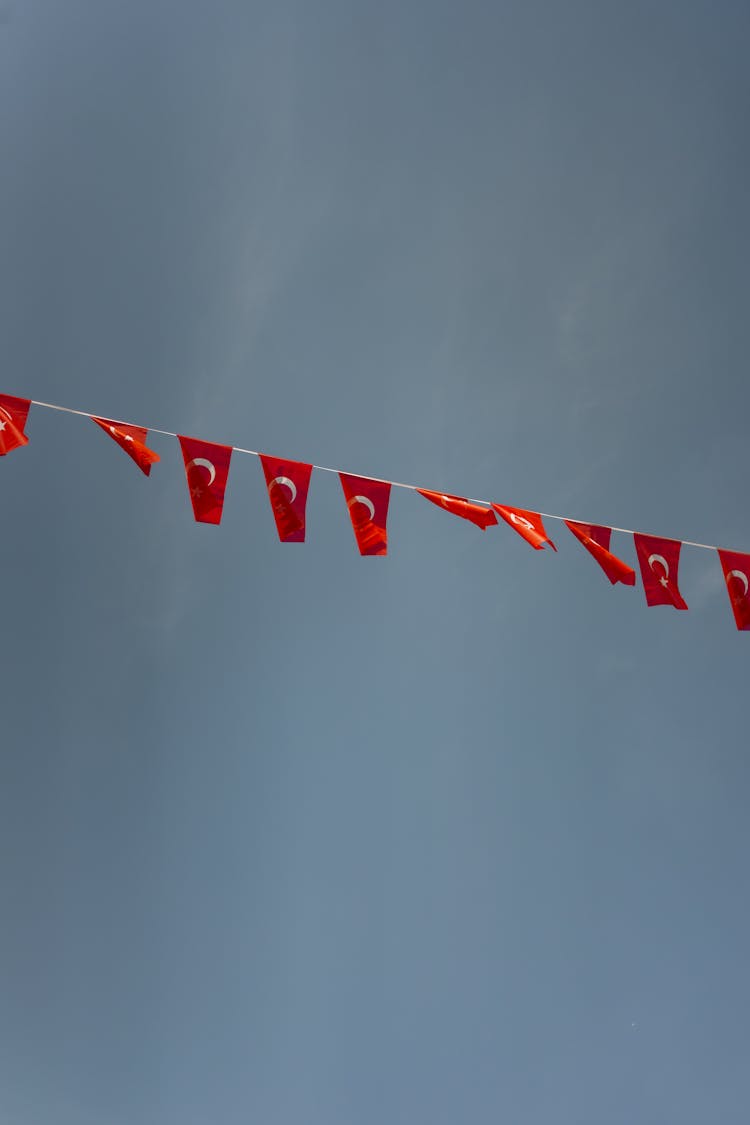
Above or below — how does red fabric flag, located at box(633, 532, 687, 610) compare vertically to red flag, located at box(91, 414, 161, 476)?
below

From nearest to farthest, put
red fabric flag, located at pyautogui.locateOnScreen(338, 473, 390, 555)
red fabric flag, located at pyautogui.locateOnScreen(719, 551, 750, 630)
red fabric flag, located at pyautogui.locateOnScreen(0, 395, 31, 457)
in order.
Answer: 1. red fabric flag, located at pyautogui.locateOnScreen(0, 395, 31, 457)
2. red fabric flag, located at pyautogui.locateOnScreen(338, 473, 390, 555)
3. red fabric flag, located at pyautogui.locateOnScreen(719, 551, 750, 630)

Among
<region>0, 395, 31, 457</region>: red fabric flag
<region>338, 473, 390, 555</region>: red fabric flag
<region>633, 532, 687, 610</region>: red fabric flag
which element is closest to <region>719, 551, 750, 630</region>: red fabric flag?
<region>633, 532, 687, 610</region>: red fabric flag

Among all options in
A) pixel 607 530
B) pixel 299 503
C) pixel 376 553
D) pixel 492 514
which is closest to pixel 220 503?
pixel 299 503

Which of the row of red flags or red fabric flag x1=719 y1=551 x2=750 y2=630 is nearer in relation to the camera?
the row of red flags

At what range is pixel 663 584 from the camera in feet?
37.7

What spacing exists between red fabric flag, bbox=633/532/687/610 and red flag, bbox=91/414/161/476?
653cm

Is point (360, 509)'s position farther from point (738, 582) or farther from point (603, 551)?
point (738, 582)

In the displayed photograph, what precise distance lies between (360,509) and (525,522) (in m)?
2.30

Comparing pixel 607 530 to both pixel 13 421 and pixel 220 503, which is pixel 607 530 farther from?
pixel 13 421

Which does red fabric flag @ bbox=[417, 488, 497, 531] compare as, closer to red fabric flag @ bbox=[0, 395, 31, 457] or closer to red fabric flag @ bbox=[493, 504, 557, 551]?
red fabric flag @ bbox=[493, 504, 557, 551]

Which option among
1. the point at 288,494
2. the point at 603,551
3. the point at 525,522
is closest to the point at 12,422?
the point at 288,494

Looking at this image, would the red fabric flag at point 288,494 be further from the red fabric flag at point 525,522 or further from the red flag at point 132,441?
the red fabric flag at point 525,522

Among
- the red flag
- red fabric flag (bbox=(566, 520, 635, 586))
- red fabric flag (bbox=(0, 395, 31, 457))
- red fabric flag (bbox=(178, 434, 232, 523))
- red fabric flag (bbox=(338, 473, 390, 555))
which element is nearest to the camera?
red fabric flag (bbox=(0, 395, 31, 457))

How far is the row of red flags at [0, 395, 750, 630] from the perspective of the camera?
9.52m
